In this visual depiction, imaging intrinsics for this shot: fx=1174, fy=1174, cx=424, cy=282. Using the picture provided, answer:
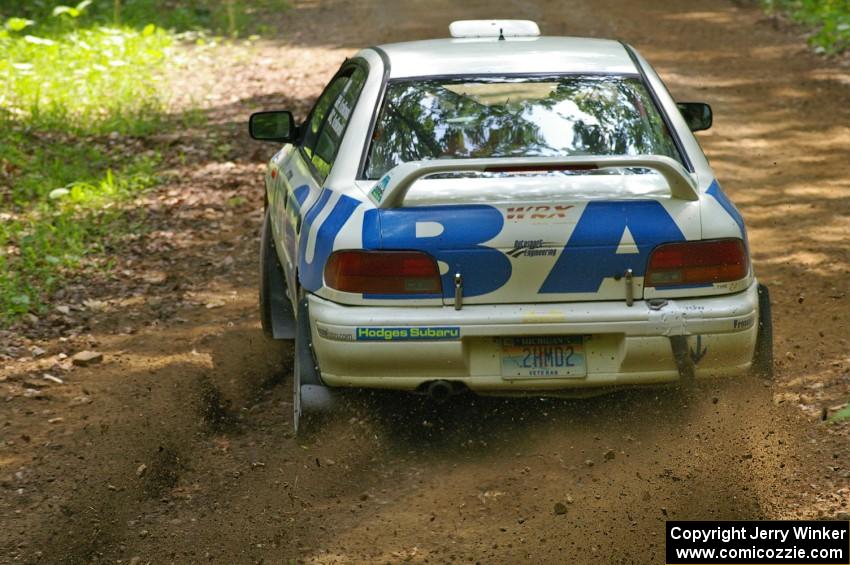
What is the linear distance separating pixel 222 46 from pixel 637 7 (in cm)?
640

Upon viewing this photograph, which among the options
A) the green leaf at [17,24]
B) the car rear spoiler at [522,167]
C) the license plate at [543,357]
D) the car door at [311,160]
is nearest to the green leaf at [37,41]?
the green leaf at [17,24]

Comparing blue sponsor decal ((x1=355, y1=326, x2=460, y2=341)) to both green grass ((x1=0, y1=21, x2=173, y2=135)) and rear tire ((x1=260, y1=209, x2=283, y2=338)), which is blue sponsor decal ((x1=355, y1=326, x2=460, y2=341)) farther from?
green grass ((x1=0, y1=21, x2=173, y2=135))

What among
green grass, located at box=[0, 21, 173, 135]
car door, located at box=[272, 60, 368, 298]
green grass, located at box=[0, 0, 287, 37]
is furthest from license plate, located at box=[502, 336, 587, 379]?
green grass, located at box=[0, 0, 287, 37]

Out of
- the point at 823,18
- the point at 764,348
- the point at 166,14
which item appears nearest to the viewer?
the point at 764,348

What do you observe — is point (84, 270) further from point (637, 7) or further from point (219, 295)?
point (637, 7)

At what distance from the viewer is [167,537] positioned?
439 centimetres

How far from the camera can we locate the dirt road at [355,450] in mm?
4324

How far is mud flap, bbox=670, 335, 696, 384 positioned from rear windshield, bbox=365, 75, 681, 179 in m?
0.93

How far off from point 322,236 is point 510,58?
1337 millimetres

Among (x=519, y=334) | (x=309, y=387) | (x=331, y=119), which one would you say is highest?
(x=331, y=119)

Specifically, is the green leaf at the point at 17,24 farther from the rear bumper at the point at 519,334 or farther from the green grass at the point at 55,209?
the rear bumper at the point at 519,334

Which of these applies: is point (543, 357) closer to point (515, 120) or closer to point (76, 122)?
point (515, 120)

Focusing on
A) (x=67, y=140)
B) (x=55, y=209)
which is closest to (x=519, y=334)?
(x=55, y=209)

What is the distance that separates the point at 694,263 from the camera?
4504 millimetres
